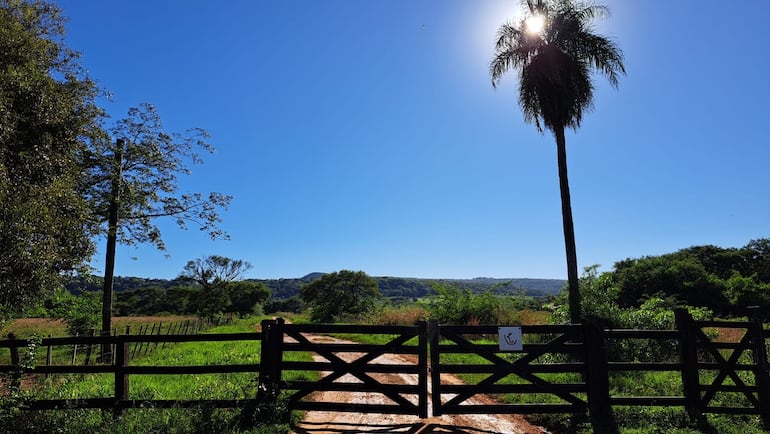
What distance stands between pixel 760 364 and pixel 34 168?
1483cm

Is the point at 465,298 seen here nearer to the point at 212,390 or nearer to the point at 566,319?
the point at 566,319

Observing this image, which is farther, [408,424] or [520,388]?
[520,388]

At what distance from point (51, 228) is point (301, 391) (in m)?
5.60

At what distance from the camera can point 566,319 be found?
16094mm

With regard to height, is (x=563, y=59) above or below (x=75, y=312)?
above

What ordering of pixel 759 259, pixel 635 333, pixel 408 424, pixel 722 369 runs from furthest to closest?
pixel 759 259, pixel 722 369, pixel 635 333, pixel 408 424

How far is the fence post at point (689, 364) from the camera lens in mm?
7633

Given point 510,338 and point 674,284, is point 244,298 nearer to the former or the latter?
point 674,284

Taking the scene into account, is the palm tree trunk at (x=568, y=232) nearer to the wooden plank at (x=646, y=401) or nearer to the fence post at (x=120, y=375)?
the wooden plank at (x=646, y=401)

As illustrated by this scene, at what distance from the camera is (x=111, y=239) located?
1723cm

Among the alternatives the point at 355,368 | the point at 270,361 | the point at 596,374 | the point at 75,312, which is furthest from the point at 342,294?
A: the point at 596,374

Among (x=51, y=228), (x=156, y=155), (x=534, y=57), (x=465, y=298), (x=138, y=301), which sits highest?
(x=534, y=57)

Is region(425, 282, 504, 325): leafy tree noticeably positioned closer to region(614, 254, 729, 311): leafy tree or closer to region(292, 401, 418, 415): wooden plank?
region(292, 401, 418, 415): wooden plank

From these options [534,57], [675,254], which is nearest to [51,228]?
[534,57]
